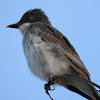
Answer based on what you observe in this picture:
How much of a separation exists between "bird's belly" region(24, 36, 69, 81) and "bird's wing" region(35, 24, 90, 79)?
182 millimetres

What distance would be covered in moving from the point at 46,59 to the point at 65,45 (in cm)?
72

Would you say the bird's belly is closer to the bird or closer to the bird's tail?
the bird

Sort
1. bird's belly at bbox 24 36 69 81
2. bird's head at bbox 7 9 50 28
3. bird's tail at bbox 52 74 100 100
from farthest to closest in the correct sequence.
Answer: bird's head at bbox 7 9 50 28 < bird's belly at bbox 24 36 69 81 < bird's tail at bbox 52 74 100 100

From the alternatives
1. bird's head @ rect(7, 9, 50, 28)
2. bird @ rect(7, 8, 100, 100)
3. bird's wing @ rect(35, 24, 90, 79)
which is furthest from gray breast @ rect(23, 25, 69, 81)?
bird's head @ rect(7, 9, 50, 28)

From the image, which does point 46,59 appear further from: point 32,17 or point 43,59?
point 32,17

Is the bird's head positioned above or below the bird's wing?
above

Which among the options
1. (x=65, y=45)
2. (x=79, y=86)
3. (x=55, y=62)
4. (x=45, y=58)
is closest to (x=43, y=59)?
(x=45, y=58)

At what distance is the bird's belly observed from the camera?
16.1 feet

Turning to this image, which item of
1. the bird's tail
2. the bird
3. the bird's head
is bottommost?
the bird's tail

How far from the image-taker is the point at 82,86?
499 cm

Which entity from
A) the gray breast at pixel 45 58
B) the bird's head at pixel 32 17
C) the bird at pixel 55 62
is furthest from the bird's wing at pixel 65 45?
the bird's head at pixel 32 17

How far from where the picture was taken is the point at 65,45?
543 cm

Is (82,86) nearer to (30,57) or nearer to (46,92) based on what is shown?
(46,92)

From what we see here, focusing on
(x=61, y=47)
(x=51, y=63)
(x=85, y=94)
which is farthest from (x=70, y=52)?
(x=85, y=94)
